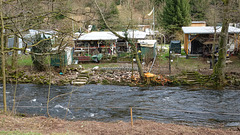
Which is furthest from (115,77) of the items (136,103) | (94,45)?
(94,45)

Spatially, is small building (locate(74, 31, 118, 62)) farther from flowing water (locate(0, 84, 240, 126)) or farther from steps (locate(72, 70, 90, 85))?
flowing water (locate(0, 84, 240, 126))

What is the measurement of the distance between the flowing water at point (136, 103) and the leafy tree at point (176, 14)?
23.7 meters

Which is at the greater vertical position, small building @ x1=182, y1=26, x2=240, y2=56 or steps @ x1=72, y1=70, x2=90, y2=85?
small building @ x1=182, y1=26, x2=240, y2=56

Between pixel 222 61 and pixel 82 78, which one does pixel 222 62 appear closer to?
pixel 222 61

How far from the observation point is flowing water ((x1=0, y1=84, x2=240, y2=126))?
1338 cm

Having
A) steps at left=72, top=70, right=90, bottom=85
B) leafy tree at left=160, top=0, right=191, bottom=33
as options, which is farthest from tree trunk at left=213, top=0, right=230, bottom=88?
leafy tree at left=160, top=0, right=191, bottom=33

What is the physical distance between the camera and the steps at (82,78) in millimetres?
21800

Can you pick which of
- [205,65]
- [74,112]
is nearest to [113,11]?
[205,65]

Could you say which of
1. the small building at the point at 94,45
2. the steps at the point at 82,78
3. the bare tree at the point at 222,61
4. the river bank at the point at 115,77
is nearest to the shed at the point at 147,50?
the river bank at the point at 115,77

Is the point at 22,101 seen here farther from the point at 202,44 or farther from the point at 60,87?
the point at 202,44

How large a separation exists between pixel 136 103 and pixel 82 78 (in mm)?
7664

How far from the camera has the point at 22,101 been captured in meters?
16.7

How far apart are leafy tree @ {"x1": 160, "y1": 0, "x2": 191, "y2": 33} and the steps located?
21.6 metres

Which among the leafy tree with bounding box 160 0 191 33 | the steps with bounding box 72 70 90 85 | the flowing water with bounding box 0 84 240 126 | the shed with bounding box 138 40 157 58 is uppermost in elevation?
the leafy tree with bounding box 160 0 191 33
